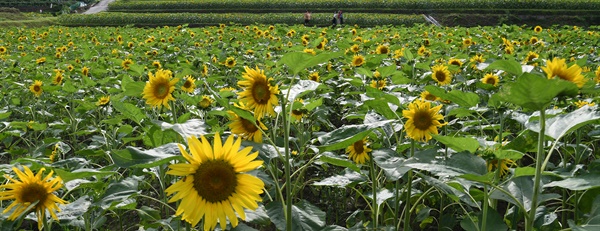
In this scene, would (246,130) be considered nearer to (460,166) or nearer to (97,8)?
(460,166)

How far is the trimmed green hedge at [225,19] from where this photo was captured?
19.8 m

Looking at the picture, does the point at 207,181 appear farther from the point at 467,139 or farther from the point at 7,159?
the point at 7,159

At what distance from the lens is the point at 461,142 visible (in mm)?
1217

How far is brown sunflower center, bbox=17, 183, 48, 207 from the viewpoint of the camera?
1226mm

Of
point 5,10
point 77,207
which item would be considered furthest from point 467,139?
point 5,10

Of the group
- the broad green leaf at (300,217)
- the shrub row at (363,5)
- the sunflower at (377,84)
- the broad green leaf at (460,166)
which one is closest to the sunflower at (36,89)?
the sunflower at (377,84)

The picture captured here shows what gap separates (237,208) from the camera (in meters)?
1.04

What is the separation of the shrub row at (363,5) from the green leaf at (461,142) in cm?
2234

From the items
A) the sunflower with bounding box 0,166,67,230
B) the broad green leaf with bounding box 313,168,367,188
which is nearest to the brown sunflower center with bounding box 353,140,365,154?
the broad green leaf with bounding box 313,168,367,188

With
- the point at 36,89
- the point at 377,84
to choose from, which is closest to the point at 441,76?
the point at 377,84

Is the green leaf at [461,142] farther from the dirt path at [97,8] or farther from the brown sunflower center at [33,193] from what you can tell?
the dirt path at [97,8]

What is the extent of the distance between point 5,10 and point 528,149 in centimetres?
2653

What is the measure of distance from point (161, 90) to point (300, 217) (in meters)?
0.74

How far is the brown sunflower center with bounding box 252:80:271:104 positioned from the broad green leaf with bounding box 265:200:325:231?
0.93 feet
